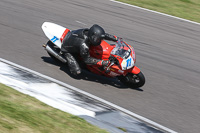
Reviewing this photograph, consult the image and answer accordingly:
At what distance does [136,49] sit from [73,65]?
3.41 meters

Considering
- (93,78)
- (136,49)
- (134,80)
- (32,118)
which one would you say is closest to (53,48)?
(93,78)

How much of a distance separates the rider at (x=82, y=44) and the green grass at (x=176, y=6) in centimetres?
863

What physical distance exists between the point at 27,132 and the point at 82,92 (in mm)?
3084

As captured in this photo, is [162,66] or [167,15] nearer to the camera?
[162,66]

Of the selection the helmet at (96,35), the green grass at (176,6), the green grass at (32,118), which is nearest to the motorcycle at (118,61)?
the helmet at (96,35)

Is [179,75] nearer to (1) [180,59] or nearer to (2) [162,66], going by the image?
(2) [162,66]

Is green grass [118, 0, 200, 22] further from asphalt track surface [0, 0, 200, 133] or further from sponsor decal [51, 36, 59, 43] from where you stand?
sponsor decal [51, 36, 59, 43]

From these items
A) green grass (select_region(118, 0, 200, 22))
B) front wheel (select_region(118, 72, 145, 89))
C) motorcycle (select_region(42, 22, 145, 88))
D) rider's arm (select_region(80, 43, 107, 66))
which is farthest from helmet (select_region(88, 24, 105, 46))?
green grass (select_region(118, 0, 200, 22))

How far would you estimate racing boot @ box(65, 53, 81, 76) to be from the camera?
852 cm

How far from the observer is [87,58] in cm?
844

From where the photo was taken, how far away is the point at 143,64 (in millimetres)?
10328

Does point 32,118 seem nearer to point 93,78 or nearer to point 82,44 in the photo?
point 82,44

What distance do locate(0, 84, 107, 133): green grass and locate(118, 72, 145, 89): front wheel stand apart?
2792 millimetres

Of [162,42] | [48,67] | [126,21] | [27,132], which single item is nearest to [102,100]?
[48,67]
